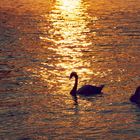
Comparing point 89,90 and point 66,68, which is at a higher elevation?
point 66,68

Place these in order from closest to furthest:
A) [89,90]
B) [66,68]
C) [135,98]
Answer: [135,98] → [89,90] → [66,68]

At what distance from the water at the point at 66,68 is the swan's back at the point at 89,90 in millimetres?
268

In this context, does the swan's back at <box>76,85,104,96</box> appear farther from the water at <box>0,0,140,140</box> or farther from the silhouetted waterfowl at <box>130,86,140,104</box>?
the silhouetted waterfowl at <box>130,86,140,104</box>

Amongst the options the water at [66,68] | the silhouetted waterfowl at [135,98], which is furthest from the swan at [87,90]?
the silhouetted waterfowl at [135,98]

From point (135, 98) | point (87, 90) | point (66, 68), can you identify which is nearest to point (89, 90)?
point (87, 90)

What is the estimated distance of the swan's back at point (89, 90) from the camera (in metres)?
26.3

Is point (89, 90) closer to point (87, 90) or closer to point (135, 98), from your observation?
point (87, 90)

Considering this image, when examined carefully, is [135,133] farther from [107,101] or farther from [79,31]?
[79,31]

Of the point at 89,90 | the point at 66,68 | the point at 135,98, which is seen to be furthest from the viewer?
the point at 66,68

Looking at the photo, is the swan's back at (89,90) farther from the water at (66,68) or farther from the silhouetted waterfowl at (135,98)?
the silhouetted waterfowl at (135,98)

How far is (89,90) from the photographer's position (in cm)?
2642

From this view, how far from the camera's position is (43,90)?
26.7m

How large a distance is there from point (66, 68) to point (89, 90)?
142 inches

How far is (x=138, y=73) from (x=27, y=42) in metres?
7.76
